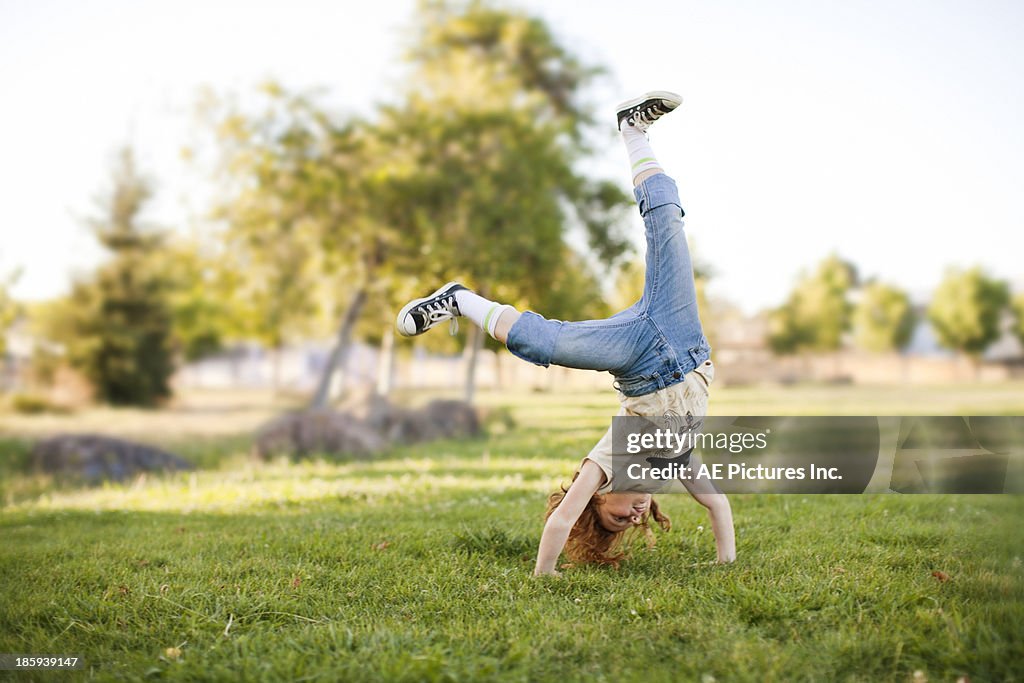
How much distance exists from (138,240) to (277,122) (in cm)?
887

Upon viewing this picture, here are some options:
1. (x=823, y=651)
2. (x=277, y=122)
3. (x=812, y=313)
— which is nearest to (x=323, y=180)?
(x=277, y=122)

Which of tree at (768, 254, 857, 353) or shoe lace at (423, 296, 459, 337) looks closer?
shoe lace at (423, 296, 459, 337)

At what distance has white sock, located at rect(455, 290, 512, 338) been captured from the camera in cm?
391

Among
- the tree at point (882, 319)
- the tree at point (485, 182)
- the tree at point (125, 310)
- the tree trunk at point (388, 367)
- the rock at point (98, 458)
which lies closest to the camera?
the rock at point (98, 458)

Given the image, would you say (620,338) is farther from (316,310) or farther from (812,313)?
(812,313)

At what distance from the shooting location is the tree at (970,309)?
41531mm

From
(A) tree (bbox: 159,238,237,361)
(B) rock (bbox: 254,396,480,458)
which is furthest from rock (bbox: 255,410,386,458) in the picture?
(A) tree (bbox: 159,238,237,361)

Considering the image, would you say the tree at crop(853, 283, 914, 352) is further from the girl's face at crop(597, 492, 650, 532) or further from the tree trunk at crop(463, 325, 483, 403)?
the girl's face at crop(597, 492, 650, 532)

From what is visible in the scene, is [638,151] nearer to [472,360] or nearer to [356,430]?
[356,430]

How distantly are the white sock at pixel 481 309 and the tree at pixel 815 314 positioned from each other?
45.7 m

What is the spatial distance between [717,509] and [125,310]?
70.7 feet

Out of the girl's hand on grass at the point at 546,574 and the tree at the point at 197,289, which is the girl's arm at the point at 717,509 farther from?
Answer: the tree at the point at 197,289
